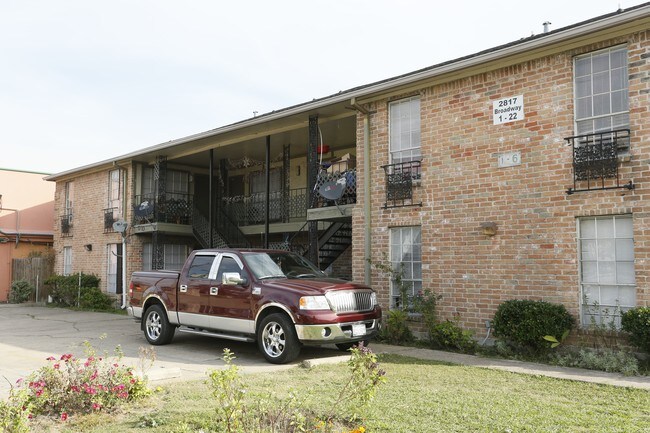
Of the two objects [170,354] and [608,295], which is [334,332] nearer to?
[170,354]

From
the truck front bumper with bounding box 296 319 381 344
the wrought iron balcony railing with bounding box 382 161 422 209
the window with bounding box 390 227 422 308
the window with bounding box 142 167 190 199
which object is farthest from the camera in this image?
the window with bounding box 142 167 190 199

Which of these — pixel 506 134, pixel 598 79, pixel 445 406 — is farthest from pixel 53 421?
pixel 598 79

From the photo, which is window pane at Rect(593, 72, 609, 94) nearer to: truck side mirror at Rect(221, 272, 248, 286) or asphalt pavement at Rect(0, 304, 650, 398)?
asphalt pavement at Rect(0, 304, 650, 398)

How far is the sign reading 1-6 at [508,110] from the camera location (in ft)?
34.6

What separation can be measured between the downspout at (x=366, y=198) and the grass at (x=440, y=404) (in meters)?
4.47

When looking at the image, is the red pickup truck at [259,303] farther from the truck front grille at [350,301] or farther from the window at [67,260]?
the window at [67,260]

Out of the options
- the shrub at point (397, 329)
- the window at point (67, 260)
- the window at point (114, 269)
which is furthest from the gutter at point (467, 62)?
the window at point (67, 260)

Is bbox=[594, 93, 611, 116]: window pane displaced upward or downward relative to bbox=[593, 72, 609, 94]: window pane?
downward

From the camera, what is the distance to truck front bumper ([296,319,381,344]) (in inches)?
348

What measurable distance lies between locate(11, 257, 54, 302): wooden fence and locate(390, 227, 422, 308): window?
18.7 metres

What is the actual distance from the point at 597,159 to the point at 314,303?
5185 mm

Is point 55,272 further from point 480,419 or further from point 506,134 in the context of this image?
point 480,419

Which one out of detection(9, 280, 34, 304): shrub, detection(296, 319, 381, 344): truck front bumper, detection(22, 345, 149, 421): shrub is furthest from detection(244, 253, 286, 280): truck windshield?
detection(9, 280, 34, 304): shrub

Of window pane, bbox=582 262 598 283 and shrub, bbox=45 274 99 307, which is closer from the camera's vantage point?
window pane, bbox=582 262 598 283
